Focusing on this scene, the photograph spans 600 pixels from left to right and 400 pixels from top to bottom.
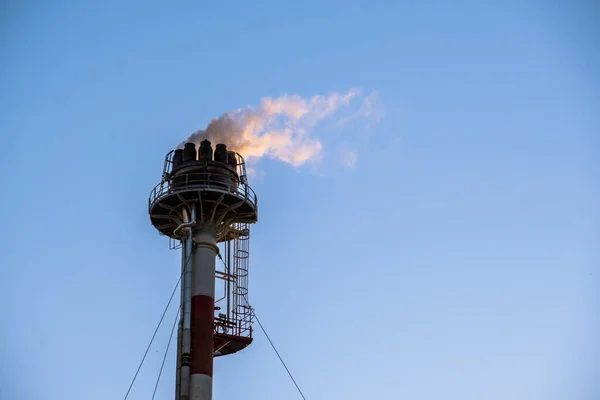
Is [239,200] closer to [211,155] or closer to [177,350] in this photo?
[211,155]

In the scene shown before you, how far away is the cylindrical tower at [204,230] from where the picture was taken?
60.5m

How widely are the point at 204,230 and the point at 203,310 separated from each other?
16.0 ft

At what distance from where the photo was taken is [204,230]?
2493 inches

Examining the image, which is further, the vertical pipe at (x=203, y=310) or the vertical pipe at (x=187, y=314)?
the vertical pipe at (x=203, y=310)

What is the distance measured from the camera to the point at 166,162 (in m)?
65.0

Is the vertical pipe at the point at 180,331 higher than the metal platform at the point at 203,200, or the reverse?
the metal platform at the point at 203,200

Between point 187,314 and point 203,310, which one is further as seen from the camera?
point 203,310

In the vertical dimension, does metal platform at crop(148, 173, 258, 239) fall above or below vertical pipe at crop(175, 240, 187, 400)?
above

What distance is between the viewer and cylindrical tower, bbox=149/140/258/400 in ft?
199

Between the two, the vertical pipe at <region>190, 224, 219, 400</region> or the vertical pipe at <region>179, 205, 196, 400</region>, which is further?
the vertical pipe at <region>190, 224, 219, 400</region>

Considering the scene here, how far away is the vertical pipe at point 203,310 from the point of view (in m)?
58.8

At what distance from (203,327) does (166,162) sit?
34.2ft

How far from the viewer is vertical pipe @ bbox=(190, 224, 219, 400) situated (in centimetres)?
5884

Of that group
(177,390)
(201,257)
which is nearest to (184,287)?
(201,257)
